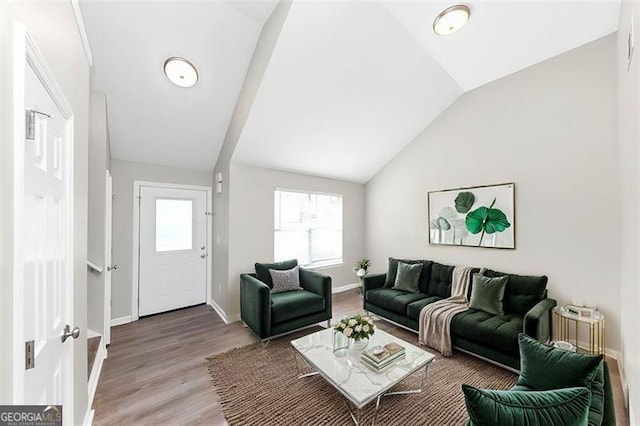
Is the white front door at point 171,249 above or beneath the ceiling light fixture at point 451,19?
beneath

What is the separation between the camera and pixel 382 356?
1.99 metres

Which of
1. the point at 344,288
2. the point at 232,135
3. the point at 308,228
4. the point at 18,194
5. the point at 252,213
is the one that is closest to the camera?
the point at 18,194

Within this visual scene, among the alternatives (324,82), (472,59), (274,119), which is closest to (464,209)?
(472,59)

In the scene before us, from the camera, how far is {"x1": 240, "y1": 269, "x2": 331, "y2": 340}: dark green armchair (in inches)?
114

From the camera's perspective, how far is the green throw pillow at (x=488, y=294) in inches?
111

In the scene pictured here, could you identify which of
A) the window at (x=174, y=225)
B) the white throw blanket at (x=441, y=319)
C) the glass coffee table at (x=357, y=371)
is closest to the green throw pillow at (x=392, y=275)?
the white throw blanket at (x=441, y=319)

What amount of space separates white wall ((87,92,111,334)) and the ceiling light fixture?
3.53m

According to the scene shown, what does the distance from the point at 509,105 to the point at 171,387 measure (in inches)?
188

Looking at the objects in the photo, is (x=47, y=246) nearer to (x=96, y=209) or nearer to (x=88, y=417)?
(x=88, y=417)

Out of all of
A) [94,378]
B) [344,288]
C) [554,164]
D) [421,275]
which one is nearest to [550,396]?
[421,275]

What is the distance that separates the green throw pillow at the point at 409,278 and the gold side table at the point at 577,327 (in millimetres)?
1462

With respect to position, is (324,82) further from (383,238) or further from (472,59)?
(383,238)

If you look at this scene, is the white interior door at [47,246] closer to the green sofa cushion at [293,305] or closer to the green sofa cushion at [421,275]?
the green sofa cushion at [293,305]

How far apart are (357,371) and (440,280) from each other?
7.11 feet
